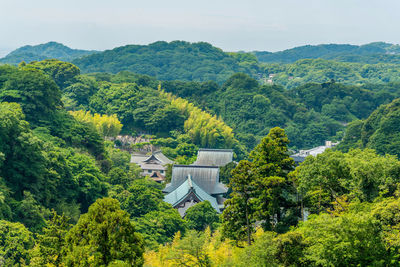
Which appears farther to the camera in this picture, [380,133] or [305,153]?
[305,153]

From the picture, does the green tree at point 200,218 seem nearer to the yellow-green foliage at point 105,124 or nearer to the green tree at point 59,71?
the yellow-green foliage at point 105,124

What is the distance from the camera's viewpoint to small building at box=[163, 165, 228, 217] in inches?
1800

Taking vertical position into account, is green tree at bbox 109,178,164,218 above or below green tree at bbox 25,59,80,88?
below

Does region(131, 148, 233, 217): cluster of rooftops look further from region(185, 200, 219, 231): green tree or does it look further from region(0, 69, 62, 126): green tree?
region(0, 69, 62, 126): green tree

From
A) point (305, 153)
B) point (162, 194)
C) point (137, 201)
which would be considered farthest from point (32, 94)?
point (305, 153)

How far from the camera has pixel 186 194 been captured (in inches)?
1799

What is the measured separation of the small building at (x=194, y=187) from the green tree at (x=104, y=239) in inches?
1042

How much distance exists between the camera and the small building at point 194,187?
150ft

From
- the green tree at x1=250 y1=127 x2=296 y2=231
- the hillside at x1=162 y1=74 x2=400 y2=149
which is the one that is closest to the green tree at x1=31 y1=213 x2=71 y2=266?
the green tree at x1=250 y1=127 x2=296 y2=231

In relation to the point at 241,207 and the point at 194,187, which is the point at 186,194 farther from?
the point at 241,207

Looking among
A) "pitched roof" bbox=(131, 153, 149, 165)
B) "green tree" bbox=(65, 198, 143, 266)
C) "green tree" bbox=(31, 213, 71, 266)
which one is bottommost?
"pitched roof" bbox=(131, 153, 149, 165)

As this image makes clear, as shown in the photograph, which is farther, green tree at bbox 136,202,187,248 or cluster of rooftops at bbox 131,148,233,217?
cluster of rooftops at bbox 131,148,233,217

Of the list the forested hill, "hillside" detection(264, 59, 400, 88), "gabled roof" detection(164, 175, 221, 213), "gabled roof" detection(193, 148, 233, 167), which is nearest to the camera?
"gabled roof" detection(164, 175, 221, 213)

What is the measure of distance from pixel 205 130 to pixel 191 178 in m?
25.3
